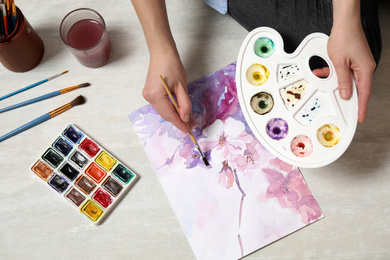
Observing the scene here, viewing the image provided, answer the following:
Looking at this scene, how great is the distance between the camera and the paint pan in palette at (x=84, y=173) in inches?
28.8

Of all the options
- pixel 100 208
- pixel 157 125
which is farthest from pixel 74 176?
pixel 157 125

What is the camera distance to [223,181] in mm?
731

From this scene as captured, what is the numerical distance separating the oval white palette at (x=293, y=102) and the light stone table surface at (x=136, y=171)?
101 millimetres

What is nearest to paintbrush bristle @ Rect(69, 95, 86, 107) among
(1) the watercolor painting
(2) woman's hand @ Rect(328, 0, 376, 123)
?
(1) the watercolor painting

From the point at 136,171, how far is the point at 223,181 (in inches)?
7.4

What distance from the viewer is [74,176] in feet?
2.45

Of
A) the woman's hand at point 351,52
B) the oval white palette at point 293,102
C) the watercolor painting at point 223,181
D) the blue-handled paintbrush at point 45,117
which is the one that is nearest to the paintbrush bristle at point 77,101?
the blue-handled paintbrush at point 45,117

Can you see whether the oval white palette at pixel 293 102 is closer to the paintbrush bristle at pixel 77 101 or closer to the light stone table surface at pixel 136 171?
the light stone table surface at pixel 136 171

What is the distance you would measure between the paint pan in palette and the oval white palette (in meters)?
0.30

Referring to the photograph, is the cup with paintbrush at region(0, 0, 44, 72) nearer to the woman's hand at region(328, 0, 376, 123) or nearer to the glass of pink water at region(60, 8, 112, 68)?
the glass of pink water at region(60, 8, 112, 68)

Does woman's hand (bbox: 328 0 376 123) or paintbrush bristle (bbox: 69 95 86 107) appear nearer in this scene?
woman's hand (bbox: 328 0 376 123)

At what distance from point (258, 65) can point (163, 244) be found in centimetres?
42

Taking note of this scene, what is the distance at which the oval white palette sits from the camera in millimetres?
662

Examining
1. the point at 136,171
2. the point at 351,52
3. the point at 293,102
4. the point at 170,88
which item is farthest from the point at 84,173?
the point at 351,52
